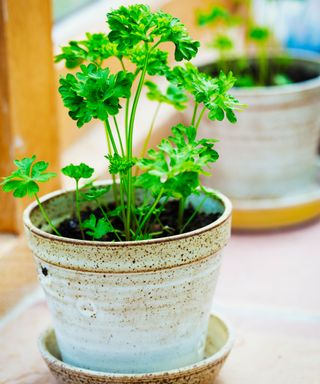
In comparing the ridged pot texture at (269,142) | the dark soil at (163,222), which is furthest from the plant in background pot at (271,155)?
the dark soil at (163,222)

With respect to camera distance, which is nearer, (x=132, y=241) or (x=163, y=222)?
(x=132, y=241)

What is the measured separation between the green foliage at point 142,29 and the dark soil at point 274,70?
941 millimetres

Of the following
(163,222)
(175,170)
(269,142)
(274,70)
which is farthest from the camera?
(274,70)

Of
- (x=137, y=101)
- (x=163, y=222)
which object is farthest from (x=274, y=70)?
(x=137, y=101)

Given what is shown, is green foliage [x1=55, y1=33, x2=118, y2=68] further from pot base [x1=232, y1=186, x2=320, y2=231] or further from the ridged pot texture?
pot base [x1=232, y1=186, x2=320, y2=231]

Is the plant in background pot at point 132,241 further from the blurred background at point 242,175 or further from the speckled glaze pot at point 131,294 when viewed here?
the blurred background at point 242,175

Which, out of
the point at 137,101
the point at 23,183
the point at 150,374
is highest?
the point at 137,101

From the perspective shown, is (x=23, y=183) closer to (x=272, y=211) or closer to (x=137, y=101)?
(x=137, y=101)

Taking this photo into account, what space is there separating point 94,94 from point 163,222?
0.89 ft

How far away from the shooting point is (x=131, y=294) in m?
0.94

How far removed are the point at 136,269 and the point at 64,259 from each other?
0.31 ft

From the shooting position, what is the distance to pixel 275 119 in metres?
1.64

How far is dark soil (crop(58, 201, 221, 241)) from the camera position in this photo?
3.50 ft

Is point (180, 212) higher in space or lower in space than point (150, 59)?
lower
